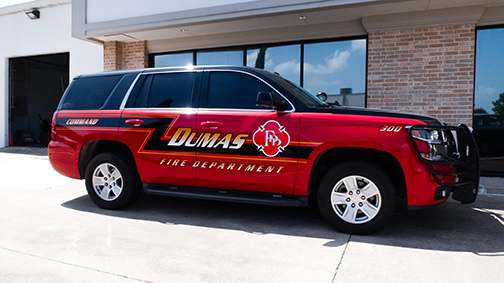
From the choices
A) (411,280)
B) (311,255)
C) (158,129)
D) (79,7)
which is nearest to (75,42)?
(79,7)

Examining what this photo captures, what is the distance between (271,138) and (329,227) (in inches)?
51.0

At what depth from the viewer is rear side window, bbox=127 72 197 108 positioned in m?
4.77

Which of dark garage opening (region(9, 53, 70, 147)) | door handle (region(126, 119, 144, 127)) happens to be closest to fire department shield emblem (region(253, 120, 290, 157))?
door handle (region(126, 119, 144, 127))

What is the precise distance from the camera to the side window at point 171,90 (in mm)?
4766

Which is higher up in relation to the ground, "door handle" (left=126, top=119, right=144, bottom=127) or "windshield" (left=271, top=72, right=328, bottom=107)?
"windshield" (left=271, top=72, right=328, bottom=107)

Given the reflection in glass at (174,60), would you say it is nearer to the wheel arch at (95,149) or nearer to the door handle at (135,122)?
the wheel arch at (95,149)

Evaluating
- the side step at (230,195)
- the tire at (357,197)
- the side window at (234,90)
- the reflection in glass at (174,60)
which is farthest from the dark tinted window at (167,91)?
the reflection in glass at (174,60)

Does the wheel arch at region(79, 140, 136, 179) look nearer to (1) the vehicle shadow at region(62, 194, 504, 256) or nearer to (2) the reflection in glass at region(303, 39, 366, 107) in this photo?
(1) the vehicle shadow at region(62, 194, 504, 256)

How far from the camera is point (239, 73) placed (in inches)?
181

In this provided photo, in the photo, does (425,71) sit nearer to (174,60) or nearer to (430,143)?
(430,143)

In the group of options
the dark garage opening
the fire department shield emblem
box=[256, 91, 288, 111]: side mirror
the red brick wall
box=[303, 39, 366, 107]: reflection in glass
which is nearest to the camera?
box=[256, 91, 288, 111]: side mirror

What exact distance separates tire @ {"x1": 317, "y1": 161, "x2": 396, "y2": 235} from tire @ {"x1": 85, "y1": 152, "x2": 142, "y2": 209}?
8.51ft

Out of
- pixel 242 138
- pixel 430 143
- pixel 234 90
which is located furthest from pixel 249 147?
pixel 430 143

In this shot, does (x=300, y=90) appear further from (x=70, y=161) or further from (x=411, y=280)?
(x=70, y=161)
